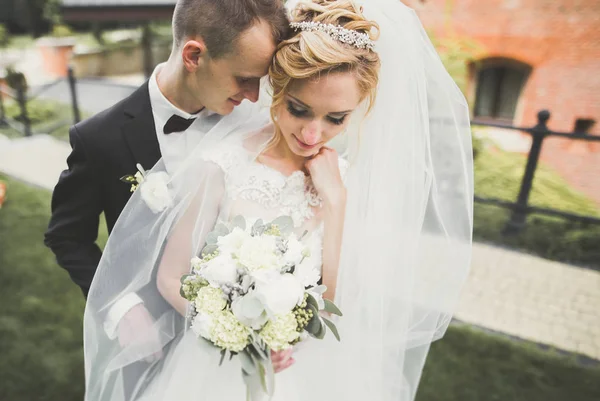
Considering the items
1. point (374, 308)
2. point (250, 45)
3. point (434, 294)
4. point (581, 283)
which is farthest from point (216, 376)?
point (581, 283)

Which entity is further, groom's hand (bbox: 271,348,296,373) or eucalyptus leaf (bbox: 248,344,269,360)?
groom's hand (bbox: 271,348,296,373)

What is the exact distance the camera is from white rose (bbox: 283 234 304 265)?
4.61ft

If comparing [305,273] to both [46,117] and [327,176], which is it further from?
[46,117]

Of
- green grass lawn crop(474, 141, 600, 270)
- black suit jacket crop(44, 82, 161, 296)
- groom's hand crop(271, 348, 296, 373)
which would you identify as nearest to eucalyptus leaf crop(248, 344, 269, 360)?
groom's hand crop(271, 348, 296, 373)

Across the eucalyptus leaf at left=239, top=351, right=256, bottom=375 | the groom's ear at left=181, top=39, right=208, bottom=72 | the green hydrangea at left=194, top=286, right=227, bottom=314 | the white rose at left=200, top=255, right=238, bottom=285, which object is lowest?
the eucalyptus leaf at left=239, top=351, right=256, bottom=375

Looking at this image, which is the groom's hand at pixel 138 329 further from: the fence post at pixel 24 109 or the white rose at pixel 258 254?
the fence post at pixel 24 109

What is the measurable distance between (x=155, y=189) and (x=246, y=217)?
370mm

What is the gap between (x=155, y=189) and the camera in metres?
1.63

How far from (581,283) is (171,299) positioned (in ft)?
14.1

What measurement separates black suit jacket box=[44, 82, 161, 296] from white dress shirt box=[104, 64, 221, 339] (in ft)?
0.10

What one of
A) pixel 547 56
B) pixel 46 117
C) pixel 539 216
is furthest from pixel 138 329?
pixel 46 117

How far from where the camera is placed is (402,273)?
6.44 feet

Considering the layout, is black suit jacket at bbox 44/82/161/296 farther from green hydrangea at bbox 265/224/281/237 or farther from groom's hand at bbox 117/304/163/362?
green hydrangea at bbox 265/224/281/237

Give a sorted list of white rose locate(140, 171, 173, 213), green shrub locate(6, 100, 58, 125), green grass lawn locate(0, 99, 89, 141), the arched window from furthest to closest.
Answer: green shrub locate(6, 100, 58, 125) < green grass lawn locate(0, 99, 89, 141) < the arched window < white rose locate(140, 171, 173, 213)
